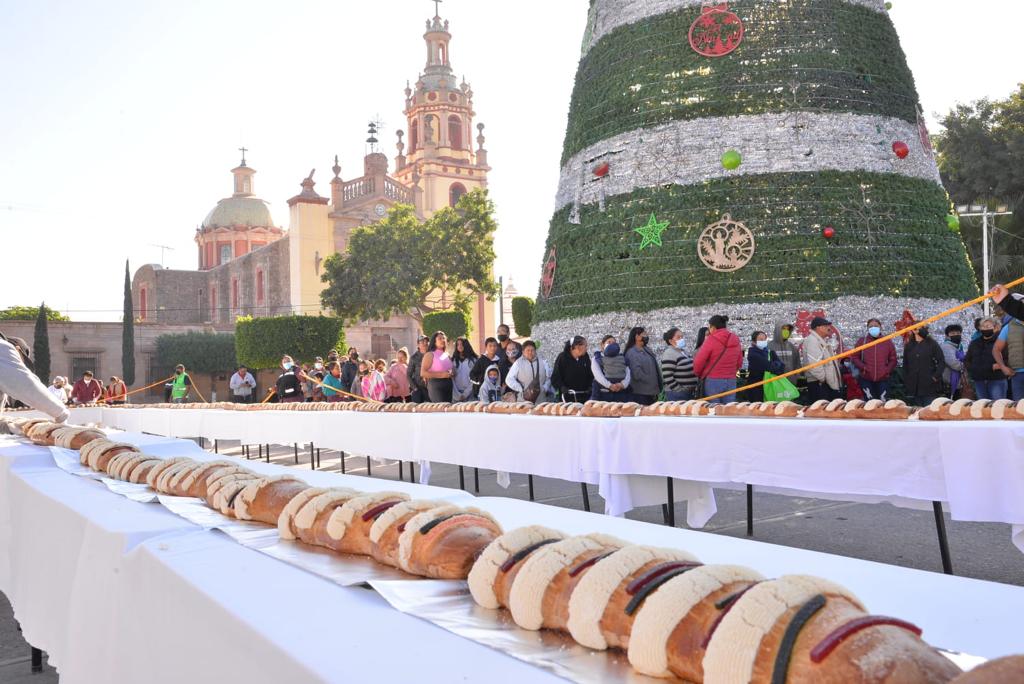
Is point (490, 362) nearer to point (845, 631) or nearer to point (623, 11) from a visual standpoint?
point (623, 11)

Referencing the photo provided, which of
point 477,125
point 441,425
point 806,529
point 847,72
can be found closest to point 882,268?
point 847,72

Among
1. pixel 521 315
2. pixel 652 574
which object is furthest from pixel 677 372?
pixel 521 315

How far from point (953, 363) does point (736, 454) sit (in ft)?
26.6

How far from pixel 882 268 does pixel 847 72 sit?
3244mm

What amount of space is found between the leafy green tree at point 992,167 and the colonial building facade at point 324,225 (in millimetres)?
26614

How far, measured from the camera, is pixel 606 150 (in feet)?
45.4

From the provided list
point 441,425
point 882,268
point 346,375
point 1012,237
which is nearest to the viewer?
point 441,425

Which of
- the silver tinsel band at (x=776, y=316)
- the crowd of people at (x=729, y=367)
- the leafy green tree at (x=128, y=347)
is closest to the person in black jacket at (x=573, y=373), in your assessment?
the crowd of people at (x=729, y=367)

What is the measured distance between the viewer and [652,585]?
1272 mm

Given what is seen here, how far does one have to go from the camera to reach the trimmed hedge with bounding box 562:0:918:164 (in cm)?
1273

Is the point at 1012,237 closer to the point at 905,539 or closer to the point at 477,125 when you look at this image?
the point at 905,539

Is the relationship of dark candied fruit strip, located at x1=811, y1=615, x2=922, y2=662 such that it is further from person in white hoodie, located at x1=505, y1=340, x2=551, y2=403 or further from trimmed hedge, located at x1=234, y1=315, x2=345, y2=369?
trimmed hedge, located at x1=234, y1=315, x2=345, y2=369

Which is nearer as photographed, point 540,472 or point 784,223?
point 540,472

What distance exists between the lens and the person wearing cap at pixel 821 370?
10414 millimetres
